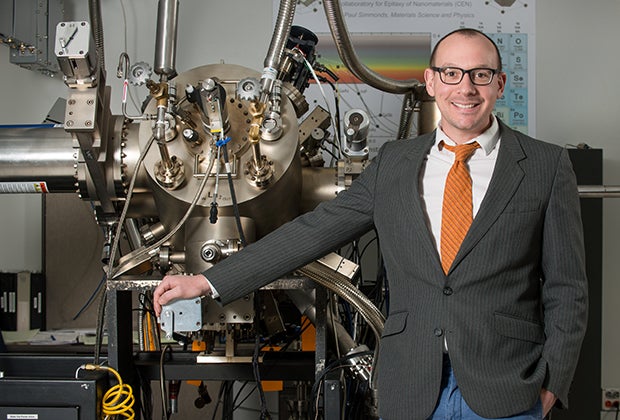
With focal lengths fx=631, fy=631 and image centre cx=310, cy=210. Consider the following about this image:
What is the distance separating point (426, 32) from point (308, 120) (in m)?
1.29

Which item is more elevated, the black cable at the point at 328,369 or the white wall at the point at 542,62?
the white wall at the point at 542,62

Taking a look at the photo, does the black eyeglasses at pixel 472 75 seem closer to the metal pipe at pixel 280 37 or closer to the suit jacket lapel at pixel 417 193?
the suit jacket lapel at pixel 417 193

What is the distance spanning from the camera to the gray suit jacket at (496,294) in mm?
1169

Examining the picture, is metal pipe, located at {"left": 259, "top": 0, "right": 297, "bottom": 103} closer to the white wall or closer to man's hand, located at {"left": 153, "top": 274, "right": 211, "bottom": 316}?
man's hand, located at {"left": 153, "top": 274, "right": 211, "bottom": 316}

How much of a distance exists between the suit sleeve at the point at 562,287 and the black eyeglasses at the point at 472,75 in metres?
0.23

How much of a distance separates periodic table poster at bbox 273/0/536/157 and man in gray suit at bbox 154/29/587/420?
147 cm

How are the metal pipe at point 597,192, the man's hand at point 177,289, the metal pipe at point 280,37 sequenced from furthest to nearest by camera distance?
1. the metal pipe at point 597,192
2. the metal pipe at point 280,37
3. the man's hand at point 177,289

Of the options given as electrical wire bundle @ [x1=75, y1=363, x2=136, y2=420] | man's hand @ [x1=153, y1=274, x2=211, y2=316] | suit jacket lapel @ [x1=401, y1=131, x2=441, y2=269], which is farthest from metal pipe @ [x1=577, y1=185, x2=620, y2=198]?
electrical wire bundle @ [x1=75, y1=363, x2=136, y2=420]

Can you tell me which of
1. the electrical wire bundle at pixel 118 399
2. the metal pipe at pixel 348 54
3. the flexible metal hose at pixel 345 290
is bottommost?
the electrical wire bundle at pixel 118 399

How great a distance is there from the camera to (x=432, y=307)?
121cm

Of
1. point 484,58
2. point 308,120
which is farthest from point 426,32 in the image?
point 484,58

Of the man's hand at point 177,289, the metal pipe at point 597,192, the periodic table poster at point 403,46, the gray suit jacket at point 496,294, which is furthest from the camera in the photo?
the periodic table poster at point 403,46

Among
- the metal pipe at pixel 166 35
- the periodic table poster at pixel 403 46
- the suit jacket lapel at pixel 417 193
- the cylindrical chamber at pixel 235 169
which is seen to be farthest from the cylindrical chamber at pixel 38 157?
the periodic table poster at pixel 403 46

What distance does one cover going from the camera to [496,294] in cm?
119
